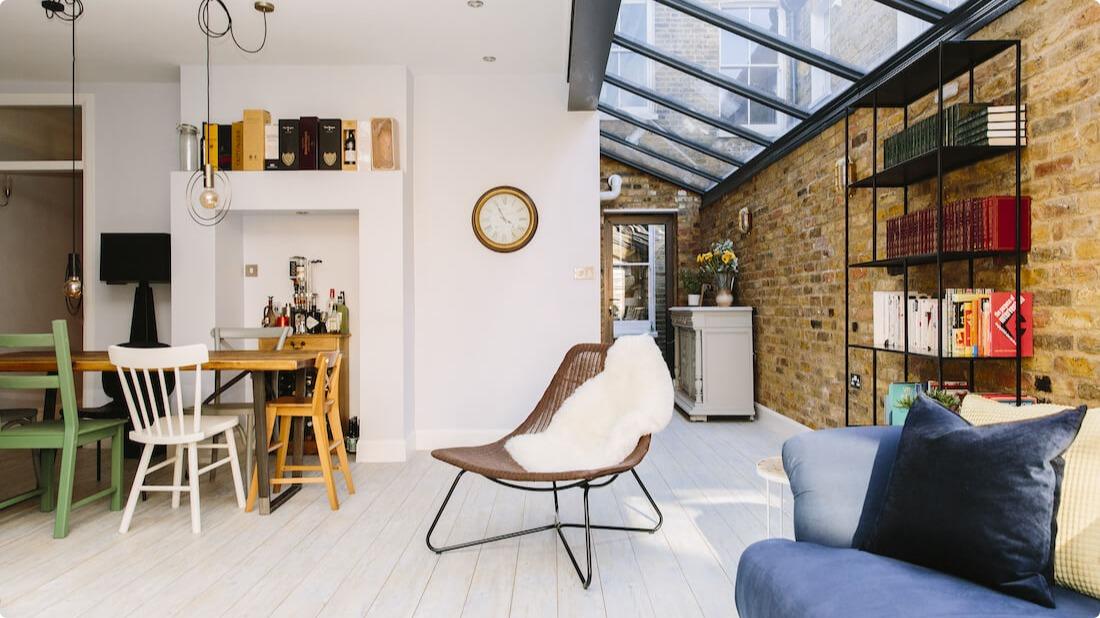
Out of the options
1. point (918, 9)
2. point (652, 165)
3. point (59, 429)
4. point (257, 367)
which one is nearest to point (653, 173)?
point (652, 165)

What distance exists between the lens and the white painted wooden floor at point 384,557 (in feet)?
7.51

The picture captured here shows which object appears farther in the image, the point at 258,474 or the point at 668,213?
the point at 668,213

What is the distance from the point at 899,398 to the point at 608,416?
1.32 m

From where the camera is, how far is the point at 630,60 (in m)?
5.07

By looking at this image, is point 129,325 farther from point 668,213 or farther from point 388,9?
point 668,213

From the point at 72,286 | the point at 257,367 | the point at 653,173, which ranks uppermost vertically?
the point at 653,173

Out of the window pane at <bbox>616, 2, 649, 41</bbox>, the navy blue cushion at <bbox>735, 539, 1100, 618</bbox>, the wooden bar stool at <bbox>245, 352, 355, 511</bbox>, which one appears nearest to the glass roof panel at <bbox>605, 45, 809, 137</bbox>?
the window pane at <bbox>616, 2, 649, 41</bbox>

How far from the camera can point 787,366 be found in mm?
5227

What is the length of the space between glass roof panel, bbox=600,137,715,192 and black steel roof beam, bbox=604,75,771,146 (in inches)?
69.5

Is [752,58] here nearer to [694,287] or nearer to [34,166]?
[694,287]

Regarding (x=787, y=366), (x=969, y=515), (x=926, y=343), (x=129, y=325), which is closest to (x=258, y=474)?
(x=129, y=325)

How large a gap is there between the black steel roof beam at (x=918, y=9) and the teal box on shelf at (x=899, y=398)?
1751mm

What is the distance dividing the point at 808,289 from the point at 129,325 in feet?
17.0

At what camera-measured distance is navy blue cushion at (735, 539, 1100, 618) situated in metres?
Answer: 1.30
